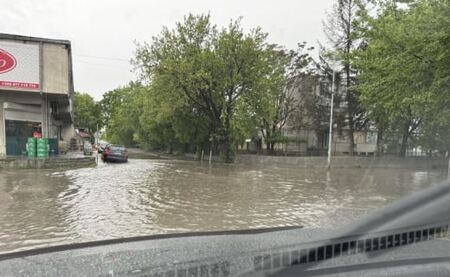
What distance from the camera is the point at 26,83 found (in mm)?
22359

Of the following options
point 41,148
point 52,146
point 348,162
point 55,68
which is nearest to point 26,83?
point 55,68

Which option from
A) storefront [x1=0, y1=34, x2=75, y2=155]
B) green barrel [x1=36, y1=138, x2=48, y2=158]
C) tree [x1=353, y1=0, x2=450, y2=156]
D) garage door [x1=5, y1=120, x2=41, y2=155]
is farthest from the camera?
garage door [x1=5, y1=120, x2=41, y2=155]

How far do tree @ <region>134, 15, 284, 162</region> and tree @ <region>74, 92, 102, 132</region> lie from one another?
186 feet

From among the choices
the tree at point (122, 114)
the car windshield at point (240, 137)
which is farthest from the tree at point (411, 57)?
the tree at point (122, 114)

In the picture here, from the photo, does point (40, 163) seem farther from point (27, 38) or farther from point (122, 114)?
point (122, 114)

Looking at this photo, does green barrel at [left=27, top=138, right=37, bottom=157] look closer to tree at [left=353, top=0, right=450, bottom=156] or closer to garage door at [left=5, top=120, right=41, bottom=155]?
garage door at [left=5, top=120, right=41, bottom=155]

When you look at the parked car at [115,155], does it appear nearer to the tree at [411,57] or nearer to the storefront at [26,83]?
the storefront at [26,83]

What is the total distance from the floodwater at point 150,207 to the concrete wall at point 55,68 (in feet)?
23.7

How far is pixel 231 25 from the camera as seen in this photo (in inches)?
1257

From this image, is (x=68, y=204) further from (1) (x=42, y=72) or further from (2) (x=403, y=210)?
(1) (x=42, y=72)

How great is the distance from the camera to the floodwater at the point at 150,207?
26.1 feet

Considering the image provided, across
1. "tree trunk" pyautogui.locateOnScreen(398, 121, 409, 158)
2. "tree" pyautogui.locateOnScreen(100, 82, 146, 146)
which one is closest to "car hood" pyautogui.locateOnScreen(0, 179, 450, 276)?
"tree trunk" pyautogui.locateOnScreen(398, 121, 409, 158)

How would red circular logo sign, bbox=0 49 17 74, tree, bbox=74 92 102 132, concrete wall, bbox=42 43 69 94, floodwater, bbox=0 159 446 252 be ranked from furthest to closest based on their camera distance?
tree, bbox=74 92 102 132 < concrete wall, bbox=42 43 69 94 < red circular logo sign, bbox=0 49 17 74 < floodwater, bbox=0 159 446 252

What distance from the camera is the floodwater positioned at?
7945 millimetres
